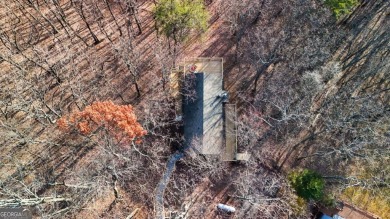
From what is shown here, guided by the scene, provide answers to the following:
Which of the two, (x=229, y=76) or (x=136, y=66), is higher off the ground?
(x=136, y=66)

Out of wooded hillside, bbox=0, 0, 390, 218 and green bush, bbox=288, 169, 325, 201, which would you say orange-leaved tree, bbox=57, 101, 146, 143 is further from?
green bush, bbox=288, 169, 325, 201

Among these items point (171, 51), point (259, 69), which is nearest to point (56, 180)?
point (171, 51)

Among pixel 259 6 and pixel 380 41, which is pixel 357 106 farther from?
pixel 259 6

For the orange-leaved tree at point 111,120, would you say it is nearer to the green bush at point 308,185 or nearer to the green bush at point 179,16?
the green bush at point 179,16

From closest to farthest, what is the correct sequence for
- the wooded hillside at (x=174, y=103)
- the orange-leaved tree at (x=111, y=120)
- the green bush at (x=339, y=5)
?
the orange-leaved tree at (x=111, y=120) < the wooded hillside at (x=174, y=103) < the green bush at (x=339, y=5)

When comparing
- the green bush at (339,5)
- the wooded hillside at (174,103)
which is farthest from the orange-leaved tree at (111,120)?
the green bush at (339,5)

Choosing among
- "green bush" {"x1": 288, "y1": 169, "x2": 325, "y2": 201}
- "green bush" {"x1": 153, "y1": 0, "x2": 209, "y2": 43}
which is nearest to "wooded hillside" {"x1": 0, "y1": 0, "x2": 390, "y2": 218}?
"green bush" {"x1": 153, "y1": 0, "x2": 209, "y2": 43}


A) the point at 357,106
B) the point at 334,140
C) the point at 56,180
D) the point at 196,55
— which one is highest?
the point at 196,55

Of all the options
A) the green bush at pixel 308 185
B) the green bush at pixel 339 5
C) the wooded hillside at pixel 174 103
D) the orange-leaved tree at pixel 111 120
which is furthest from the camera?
the green bush at pixel 339 5
